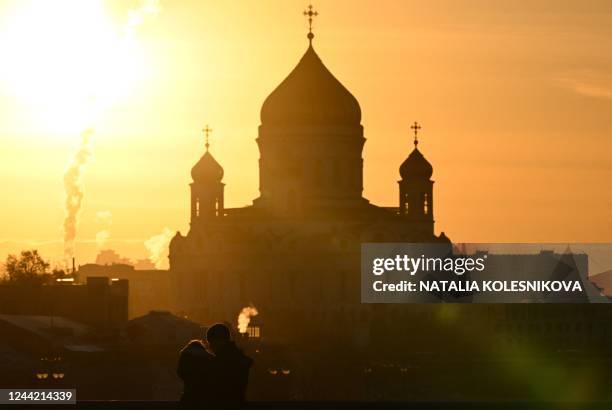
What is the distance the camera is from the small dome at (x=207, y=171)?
133125mm

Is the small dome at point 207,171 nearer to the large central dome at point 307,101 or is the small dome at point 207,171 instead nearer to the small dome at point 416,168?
the large central dome at point 307,101

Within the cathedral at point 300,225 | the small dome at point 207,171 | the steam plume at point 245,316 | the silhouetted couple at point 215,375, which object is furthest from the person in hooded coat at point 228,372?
the small dome at point 207,171

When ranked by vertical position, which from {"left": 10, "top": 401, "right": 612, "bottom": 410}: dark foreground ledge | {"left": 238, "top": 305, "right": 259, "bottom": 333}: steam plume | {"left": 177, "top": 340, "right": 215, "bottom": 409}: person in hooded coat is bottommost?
{"left": 10, "top": 401, "right": 612, "bottom": 410}: dark foreground ledge

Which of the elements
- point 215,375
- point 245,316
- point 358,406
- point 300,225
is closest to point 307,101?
point 300,225

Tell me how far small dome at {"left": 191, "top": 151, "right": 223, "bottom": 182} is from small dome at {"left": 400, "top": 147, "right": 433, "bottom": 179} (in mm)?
9347

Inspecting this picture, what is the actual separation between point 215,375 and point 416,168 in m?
104

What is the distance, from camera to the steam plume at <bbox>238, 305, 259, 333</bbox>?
125750mm

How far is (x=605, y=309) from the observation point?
5960 inches

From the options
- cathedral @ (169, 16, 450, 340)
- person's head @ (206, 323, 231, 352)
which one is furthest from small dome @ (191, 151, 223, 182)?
person's head @ (206, 323, 231, 352)

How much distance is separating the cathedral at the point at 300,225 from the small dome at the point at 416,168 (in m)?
0.05

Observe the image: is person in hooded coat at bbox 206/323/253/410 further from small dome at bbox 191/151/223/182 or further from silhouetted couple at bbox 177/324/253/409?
small dome at bbox 191/151/223/182

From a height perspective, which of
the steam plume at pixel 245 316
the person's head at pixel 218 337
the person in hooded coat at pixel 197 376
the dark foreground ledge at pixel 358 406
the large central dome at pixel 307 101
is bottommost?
the dark foreground ledge at pixel 358 406

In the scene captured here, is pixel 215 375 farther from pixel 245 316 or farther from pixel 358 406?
pixel 245 316

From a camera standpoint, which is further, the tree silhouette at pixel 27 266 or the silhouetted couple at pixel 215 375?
the tree silhouette at pixel 27 266
